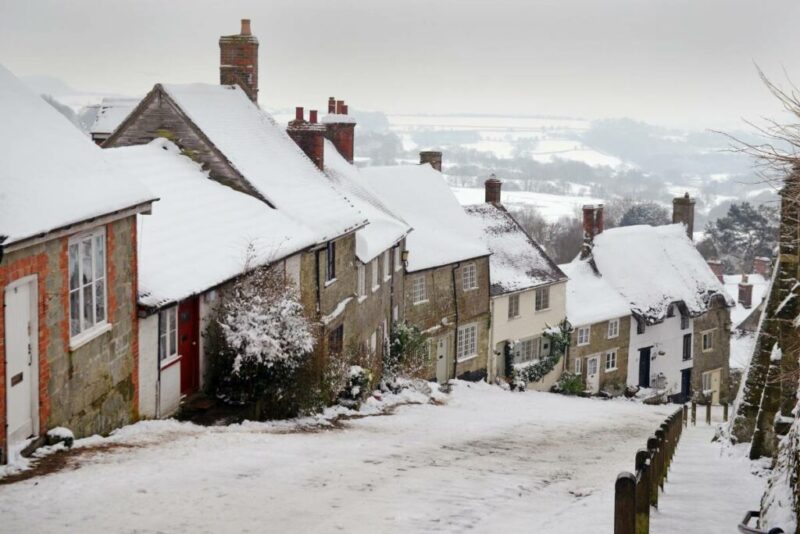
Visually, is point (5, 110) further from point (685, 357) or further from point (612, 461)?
point (685, 357)

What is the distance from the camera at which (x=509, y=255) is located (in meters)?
41.5

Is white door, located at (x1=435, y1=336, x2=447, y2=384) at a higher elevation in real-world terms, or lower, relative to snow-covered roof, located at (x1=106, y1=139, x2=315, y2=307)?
lower

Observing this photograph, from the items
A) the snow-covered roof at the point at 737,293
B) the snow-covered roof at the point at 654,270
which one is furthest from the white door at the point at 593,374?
the snow-covered roof at the point at 737,293

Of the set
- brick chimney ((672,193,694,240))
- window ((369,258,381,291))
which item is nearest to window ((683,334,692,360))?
brick chimney ((672,193,694,240))

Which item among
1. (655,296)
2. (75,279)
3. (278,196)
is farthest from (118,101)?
(655,296)

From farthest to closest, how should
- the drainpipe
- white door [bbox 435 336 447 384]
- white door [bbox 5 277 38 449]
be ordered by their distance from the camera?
the drainpipe
white door [bbox 435 336 447 384]
white door [bbox 5 277 38 449]

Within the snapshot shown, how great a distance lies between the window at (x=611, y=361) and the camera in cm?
4503

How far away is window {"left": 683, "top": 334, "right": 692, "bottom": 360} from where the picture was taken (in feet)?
158

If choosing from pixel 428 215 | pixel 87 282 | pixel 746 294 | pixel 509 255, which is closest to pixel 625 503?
pixel 87 282

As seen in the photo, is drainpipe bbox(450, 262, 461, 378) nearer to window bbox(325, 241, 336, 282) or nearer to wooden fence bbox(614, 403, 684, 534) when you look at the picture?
window bbox(325, 241, 336, 282)

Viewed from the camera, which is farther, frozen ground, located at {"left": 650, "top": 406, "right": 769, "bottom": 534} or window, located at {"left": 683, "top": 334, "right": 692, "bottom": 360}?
window, located at {"left": 683, "top": 334, "right": 692, "bottom": 360}

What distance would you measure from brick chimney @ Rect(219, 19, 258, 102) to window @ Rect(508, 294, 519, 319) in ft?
53.4

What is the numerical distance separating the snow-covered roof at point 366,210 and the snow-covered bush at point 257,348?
9116 millimetres

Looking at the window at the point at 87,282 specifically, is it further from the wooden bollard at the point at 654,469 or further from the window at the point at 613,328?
the window at the point at 613,328
